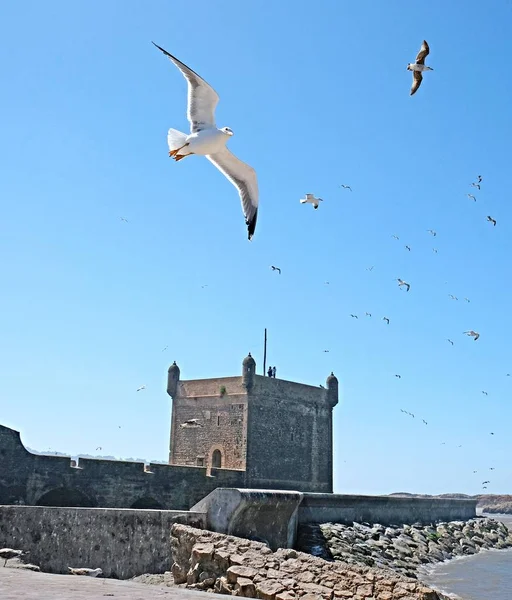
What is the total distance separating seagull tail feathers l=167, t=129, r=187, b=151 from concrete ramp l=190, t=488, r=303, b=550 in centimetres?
701

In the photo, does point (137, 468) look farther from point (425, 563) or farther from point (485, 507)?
Answer: point (485, 507)

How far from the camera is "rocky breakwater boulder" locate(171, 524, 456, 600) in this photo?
958 centimetres

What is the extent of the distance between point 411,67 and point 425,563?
17954 millimetres

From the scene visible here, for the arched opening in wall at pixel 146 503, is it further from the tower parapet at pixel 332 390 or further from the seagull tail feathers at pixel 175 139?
the tower parapet at pixel 332 390

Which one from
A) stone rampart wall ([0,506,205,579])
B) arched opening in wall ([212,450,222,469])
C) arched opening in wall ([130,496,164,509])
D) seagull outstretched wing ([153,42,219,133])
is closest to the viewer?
seagull outstretched wing ([153,42,219,133])

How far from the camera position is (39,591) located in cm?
647

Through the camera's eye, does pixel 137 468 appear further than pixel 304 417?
No

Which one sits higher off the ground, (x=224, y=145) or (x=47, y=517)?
(x=224, y=145)

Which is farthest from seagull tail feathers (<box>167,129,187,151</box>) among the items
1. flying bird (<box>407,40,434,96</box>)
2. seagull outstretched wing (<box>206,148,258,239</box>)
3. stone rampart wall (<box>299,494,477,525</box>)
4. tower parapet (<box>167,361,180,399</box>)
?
tower parapet (<box>167,361,180,399</box>)

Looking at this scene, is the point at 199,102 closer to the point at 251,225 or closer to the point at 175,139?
the point at 175,139

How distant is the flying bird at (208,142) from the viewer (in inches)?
316

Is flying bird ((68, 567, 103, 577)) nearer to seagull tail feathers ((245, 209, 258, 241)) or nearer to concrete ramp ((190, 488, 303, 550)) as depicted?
concrete ramp ((190, 488, 303, 550))

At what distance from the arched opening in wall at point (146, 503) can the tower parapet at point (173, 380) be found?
41.2 ft

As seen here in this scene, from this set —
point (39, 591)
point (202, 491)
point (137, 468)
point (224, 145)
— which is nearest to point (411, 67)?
point (224, 145)
